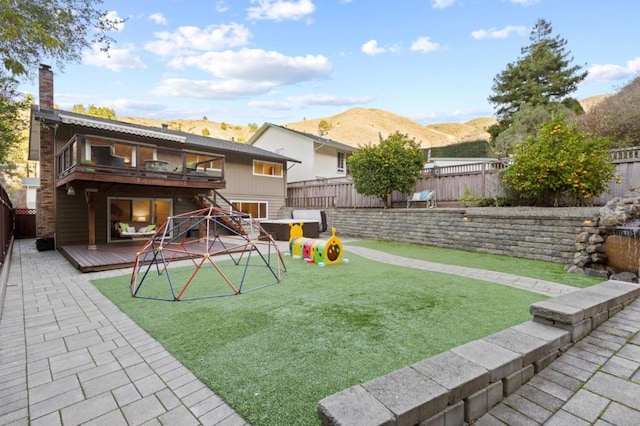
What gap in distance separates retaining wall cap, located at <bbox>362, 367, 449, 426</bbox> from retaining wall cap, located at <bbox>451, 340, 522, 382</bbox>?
494mm

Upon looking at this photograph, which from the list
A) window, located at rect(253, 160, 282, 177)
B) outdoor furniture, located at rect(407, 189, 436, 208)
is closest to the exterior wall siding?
window, located at rect(253, 160, 282, 177)

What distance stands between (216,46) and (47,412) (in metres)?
20.4

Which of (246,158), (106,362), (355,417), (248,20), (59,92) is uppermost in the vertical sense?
(248,20)

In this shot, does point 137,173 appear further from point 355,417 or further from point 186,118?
point 186,118

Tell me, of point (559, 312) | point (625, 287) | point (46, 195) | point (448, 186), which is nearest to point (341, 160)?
point (448, 186)

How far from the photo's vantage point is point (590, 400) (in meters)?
2.06

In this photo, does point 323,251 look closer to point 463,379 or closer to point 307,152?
point 463,379

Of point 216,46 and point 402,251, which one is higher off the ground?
point 216,46

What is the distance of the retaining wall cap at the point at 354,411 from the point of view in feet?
4.82

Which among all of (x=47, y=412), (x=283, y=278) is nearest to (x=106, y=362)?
(x=47, y=412)

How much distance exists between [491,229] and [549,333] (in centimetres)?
675

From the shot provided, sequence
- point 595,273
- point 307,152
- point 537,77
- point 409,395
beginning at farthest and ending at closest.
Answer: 1. point 537,77
2. point 307,152
3. point 595,273
4. point 409,395

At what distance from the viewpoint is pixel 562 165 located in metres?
7.36

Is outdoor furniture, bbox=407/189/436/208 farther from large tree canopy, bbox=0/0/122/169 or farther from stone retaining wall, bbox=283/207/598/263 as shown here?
large tree canopy, bbox=0/0/122/169
